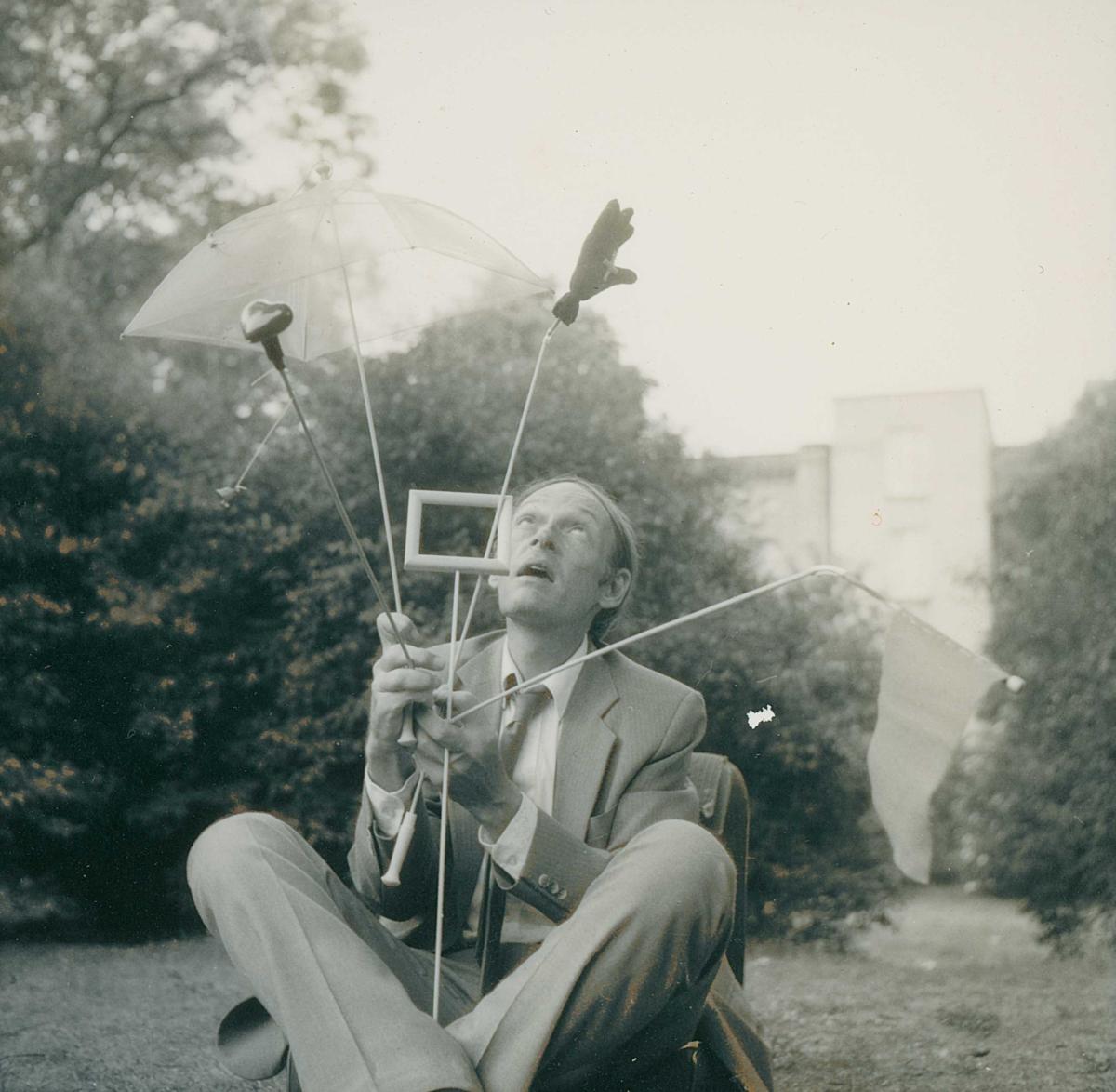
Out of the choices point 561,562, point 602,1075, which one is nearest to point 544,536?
point 561,562

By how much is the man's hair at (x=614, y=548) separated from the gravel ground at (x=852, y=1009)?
1.28 meters

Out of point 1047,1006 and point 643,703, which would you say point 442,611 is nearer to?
point 643,703

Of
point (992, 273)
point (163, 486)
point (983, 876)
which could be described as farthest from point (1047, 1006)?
point (163, 486)

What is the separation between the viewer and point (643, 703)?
2.02 meters

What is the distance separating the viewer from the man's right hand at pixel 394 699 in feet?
Result: 5.55

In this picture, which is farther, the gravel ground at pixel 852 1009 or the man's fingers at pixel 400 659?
the gravel ground at pixel 852 1009

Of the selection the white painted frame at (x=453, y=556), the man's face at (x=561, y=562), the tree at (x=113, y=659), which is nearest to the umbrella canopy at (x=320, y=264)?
the white painted frame at (x=453, y=556)

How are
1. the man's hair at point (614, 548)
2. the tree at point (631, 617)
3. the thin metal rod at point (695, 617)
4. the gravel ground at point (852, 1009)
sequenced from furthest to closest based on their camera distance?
the tree at point (631, 617) < the gravel ground at point (852, 1009) < the man's hair at point (614, 548) < the thin metal rod at point (695, 617)

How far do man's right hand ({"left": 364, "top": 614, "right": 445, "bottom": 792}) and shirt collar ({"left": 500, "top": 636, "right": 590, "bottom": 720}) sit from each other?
25 cm

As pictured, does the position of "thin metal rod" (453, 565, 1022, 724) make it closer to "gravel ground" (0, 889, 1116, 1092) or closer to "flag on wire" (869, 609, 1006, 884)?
"flag on wire" (869, 609, 1006, 884)

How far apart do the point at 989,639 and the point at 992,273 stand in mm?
905

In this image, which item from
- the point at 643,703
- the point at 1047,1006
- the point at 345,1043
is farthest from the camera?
the point at 1047,1006

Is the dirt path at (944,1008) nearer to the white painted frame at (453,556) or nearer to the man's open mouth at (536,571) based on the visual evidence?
the man's open mouth at (536,571)

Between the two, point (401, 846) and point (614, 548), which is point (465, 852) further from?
point (614, 548)
